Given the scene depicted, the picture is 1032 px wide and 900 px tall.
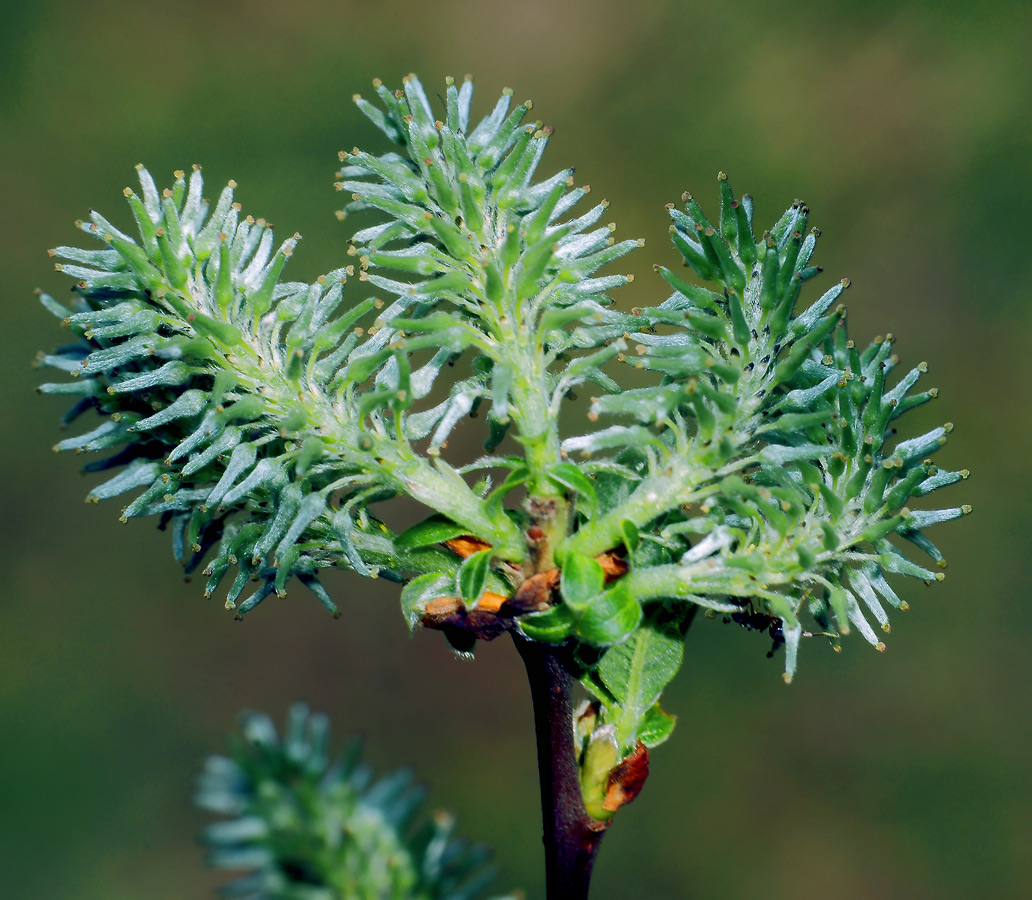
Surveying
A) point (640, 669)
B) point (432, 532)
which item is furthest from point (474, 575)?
point (640, 669)

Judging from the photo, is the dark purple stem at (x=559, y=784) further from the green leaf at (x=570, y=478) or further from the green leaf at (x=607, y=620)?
the green leaf at (x=570, y=478)

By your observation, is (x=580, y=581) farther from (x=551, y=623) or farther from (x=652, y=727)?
(x=652, y=727)

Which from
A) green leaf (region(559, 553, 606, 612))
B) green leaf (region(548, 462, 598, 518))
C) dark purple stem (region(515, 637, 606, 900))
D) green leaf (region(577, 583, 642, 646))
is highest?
green leaf (region(548, 462, 598, 518))

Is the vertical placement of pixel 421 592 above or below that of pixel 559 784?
above

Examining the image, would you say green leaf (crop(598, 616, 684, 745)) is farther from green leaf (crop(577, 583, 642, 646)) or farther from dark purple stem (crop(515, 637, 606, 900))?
green leaf (crop(577, 583, 642, 646))

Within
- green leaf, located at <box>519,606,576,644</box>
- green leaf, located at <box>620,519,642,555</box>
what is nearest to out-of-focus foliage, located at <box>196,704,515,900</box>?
green leaf, located at <box>519,606,576,644</box>

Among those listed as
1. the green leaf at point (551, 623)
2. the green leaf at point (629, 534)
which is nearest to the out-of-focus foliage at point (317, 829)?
the green leaf at point (551, 623)
